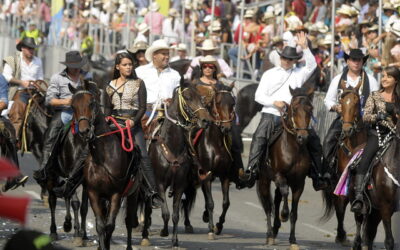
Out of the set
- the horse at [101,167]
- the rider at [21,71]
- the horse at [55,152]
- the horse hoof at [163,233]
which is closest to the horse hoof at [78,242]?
the horse at [55,152]

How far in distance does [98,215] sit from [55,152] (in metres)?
2.65

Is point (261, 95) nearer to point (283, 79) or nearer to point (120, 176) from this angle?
point (283, 79)

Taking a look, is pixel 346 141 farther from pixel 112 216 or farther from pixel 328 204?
pixel 112 216

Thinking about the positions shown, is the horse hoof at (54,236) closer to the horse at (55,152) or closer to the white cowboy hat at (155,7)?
the horse at (55,152)

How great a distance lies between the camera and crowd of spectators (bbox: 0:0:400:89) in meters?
19.6

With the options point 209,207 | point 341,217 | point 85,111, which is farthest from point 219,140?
point 85,111

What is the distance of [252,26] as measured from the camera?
84.1 feet

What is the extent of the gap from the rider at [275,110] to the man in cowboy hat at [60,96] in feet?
7.71

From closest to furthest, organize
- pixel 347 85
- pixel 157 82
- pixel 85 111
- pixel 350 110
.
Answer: pixel 85 111 → pixel 350 110 → pixel 347 85 → pixel 157 82

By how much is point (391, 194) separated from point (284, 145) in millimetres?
2479

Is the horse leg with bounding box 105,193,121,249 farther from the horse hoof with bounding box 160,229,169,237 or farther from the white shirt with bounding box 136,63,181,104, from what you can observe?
the white shirt with bounding box 136,63,181,104

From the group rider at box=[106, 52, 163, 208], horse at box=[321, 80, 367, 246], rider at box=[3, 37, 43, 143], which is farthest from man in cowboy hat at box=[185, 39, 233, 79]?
rider at box=[106, 52, 163, 208]

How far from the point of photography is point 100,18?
117 feet

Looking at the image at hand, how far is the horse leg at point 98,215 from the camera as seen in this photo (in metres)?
9.92
